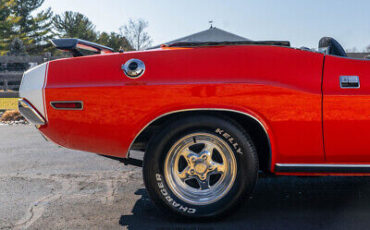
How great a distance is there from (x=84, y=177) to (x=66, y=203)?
0.78 metres

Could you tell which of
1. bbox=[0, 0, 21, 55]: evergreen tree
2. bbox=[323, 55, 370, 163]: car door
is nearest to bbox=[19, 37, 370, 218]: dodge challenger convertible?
bbox=[323, 55, 370, 163]: car door

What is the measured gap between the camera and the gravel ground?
8.34ft

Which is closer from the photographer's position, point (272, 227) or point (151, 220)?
point (272, 227)

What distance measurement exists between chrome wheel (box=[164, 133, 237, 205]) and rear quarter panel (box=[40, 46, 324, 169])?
0.25 metres

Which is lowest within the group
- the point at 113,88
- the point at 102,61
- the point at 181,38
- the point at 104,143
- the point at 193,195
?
the point at 193,195

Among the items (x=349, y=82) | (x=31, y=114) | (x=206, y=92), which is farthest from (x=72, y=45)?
(x=349, y=82)

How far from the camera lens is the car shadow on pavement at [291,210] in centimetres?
250

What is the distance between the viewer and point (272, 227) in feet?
8.05

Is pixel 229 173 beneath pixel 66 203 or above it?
above

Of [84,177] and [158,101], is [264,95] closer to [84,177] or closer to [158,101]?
[158,101]

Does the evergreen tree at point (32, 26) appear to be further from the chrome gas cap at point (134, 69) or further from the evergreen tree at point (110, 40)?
the chrome gas cap at point (134, 69)

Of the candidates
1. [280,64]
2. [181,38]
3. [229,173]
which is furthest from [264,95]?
[181,38]

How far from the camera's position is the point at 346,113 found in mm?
2375

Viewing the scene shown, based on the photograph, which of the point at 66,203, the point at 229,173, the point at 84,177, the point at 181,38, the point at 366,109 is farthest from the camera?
the point at 181,38
